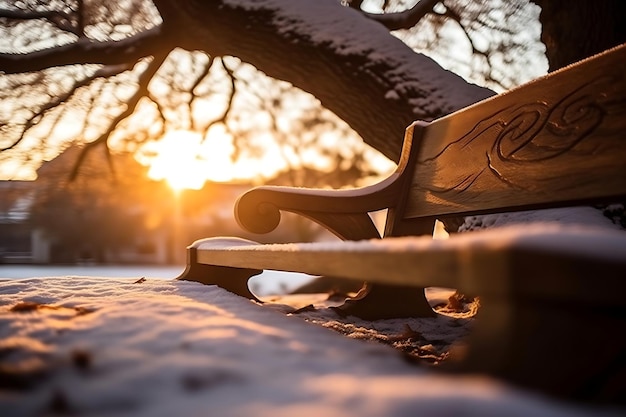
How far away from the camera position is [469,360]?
0.77 meters

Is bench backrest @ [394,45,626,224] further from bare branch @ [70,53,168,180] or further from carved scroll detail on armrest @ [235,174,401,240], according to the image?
bare branch @ [70,53,168,180]

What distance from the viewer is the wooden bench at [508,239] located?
652 mm

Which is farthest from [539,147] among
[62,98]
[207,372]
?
[62,98]

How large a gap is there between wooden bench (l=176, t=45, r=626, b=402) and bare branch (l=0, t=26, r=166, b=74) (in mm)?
2765

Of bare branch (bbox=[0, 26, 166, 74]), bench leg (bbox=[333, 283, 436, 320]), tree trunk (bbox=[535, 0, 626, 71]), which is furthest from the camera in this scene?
bare branch (bbox=[0, 26, 166, 74])

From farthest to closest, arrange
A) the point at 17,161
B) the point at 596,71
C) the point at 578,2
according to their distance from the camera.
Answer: the point at 17,161 < the point at 578,2 < the point at 596,71

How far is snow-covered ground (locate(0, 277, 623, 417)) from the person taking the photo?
68 cm

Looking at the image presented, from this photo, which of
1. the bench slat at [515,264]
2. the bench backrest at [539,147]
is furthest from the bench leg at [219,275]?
the bench slat at [515,264]

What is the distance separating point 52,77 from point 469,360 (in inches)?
241

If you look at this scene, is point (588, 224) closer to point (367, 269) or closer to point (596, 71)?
point (596, 71)

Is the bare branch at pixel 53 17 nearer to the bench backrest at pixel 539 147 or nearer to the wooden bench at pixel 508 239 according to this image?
Result: the wooden bench at pixel 508 239

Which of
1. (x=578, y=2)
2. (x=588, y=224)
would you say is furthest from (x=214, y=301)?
(x=578, y=2)

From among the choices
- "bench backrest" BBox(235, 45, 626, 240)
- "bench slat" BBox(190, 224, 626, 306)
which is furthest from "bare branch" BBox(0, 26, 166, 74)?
"bench slat" BBox(190, 224, 626, 306)

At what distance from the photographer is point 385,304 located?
8.95ft
